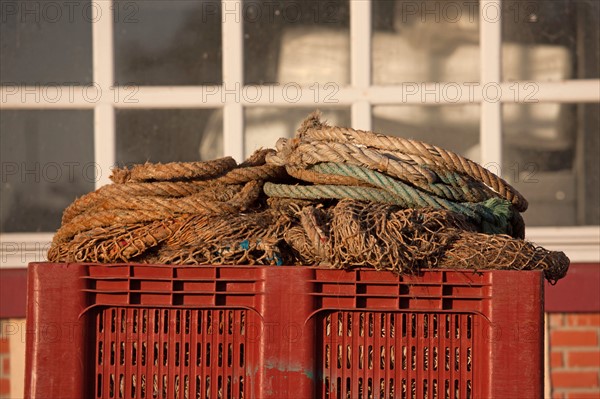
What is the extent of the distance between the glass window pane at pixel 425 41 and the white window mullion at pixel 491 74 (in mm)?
75

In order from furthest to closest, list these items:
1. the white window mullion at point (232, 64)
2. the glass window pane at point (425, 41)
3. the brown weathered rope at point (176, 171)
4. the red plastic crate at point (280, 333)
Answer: the glass window pane at point (425, 41) → the white window mullion at point (232, 64) → the brown weathered rope at point (176, 171) → the red plastic crate at point (280, 333)

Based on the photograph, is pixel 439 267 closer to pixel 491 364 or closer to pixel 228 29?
pixel 491 364

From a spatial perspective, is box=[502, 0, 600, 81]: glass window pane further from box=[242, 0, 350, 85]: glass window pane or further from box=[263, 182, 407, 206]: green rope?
box=[263, 182, 407, 206]: green rope

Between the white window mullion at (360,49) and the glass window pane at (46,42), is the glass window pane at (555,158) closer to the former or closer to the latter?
the white window mullion at (360,49)

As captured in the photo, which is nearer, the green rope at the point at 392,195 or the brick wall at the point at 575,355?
the green rope at the point at 392,195

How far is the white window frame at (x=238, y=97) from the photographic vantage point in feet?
17.7

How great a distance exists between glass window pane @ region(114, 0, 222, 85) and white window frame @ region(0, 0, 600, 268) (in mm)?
64

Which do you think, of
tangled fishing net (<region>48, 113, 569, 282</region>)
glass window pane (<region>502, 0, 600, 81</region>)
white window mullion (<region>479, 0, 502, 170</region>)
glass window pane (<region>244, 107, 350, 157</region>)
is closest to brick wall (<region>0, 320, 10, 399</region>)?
glass window pane (<region>244, 107, 350, 157</region>)

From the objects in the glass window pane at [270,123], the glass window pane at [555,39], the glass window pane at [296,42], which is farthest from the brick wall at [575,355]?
the glass window pane at [296,42]

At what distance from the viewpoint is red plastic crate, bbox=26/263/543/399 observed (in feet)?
9.11

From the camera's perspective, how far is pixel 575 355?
5.25 m

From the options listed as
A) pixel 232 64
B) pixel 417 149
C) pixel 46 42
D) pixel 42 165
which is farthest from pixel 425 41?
pixel 417 149

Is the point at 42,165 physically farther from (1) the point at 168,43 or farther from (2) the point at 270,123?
(2) the point at 270,123

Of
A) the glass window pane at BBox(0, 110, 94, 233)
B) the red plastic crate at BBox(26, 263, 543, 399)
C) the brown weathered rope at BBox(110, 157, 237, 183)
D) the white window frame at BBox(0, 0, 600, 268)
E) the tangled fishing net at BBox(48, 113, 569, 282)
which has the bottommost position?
the red plastic crate at BBox(26, 263, 543, 399)
